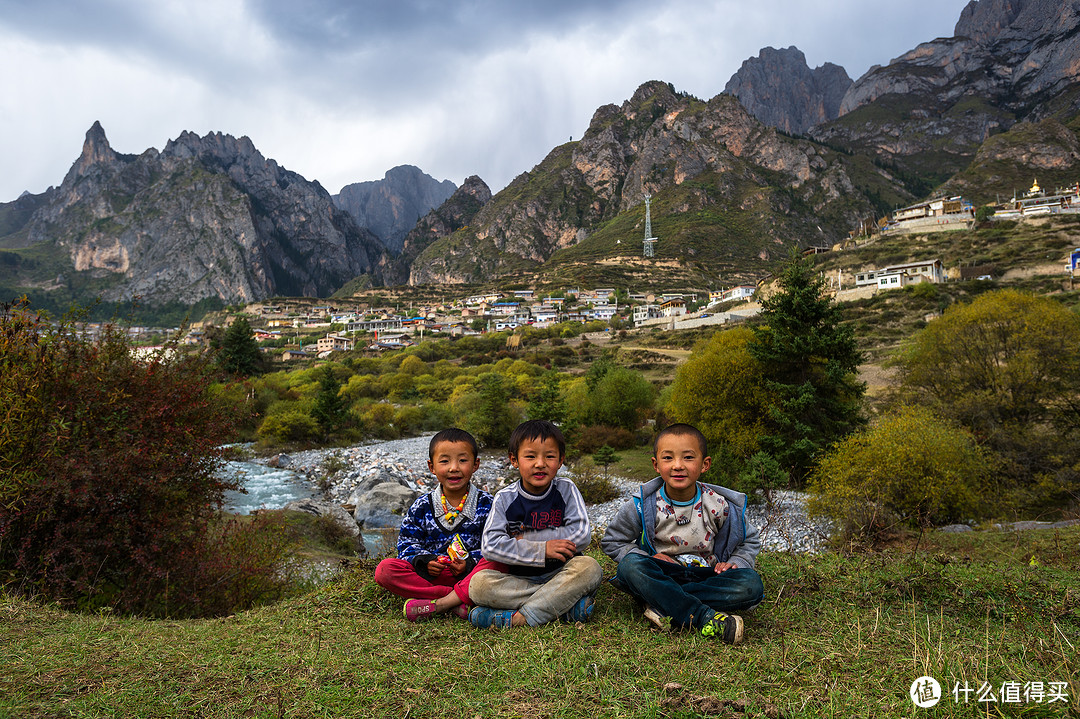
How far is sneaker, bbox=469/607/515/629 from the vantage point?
321 centimetres

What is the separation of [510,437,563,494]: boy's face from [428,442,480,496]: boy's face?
48cm

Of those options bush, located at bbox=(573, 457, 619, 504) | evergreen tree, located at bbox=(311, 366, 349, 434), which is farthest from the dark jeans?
evergreen tree, located at bbox=(311, 366, 349, 434)

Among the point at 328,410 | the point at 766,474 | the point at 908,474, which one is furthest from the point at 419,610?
the point at 328,410

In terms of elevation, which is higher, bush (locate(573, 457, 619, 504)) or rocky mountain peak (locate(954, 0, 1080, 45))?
rocky mountain peak (locate(954, 0, 1080, 45))

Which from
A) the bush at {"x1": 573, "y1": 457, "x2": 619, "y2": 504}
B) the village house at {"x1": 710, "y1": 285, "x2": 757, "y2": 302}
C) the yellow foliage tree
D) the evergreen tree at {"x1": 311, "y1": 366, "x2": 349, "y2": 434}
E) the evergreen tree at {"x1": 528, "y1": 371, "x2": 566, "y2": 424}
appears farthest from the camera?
the village house at {"x1": 710, "y1": 285, "x2": 757, "y2": 302}

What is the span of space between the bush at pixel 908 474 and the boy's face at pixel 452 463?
952 centimetres

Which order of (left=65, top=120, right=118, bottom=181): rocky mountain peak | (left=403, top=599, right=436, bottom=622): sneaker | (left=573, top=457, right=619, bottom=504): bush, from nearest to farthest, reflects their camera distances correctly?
(left=403, top=599, right=436, bottom=622): sneaker, (left=573, top=457, right=619, bottom=504): bush, (left=65, top=120, right=118, bottom=181): rocky mountain peak

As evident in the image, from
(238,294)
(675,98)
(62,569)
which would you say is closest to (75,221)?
(238,294)

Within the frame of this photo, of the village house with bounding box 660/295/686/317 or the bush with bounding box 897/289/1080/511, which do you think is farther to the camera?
the village house with bounding box 660/295/686/317

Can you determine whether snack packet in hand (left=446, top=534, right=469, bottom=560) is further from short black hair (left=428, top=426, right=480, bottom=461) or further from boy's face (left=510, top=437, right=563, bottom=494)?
boy's face (left=510, top=437, right=563, bottom=494)

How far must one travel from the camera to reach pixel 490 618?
3.28 meters

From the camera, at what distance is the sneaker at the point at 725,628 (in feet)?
9.04

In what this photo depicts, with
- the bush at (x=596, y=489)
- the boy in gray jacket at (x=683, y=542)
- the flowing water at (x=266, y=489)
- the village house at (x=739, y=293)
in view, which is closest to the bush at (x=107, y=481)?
the boy in gray jacket at (x=683, y=542)

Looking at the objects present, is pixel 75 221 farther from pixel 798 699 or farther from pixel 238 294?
pixel 798 699
